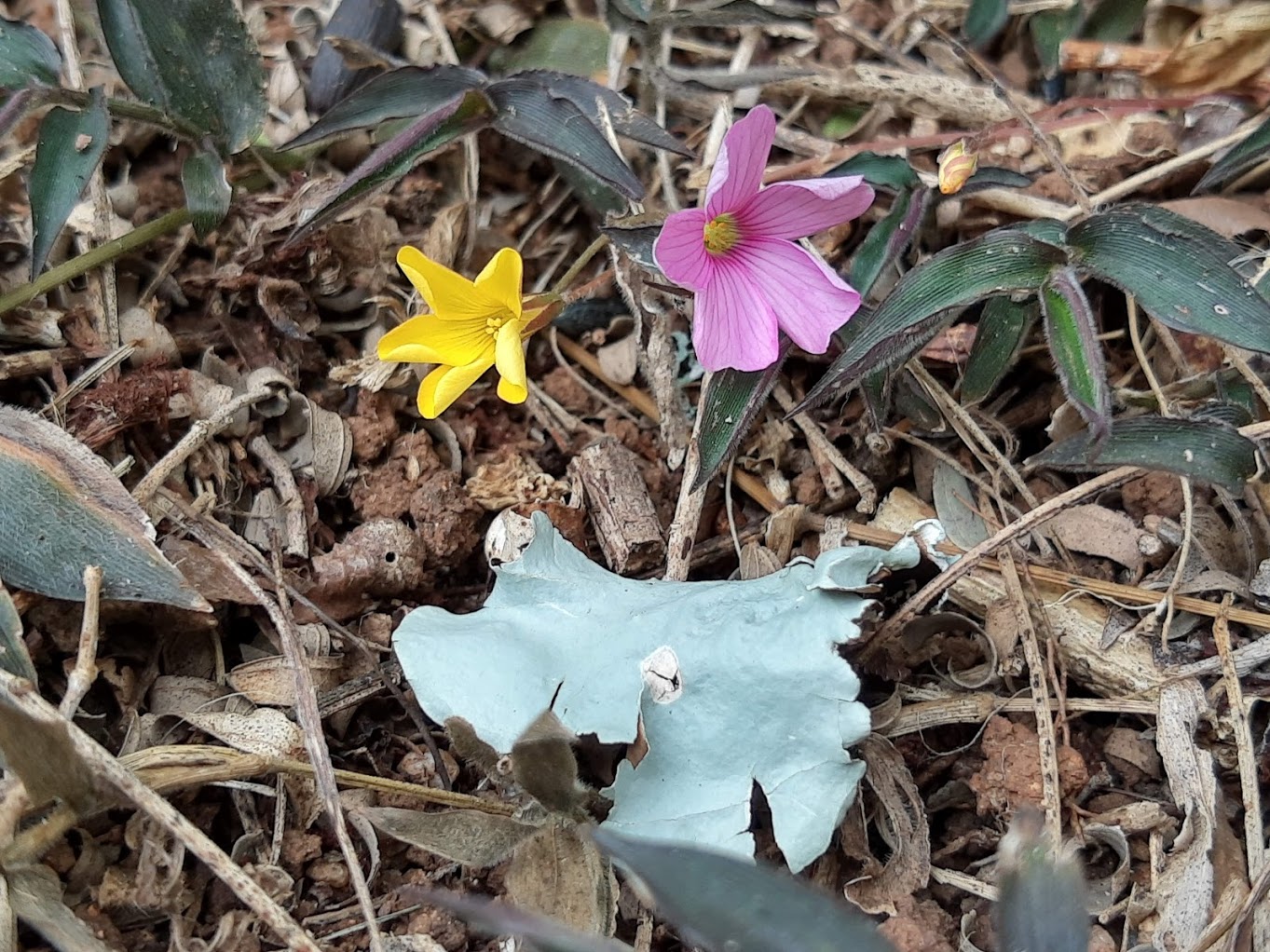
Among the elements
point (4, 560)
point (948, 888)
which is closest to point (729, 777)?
point (948, 888)

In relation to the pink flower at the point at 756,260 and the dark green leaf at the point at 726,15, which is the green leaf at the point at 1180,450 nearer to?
the pink flower at the point at 756,260

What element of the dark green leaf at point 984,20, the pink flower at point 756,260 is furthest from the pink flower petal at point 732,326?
the dark green leaf at point 984,20

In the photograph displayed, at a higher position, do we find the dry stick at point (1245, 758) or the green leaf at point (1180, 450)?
the green leaf at point (1180, 450)

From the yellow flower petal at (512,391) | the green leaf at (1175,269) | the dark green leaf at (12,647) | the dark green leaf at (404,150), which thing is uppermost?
the dark green leaf at (404,150)

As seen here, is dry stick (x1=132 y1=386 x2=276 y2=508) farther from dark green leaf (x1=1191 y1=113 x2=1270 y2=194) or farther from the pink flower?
dark green leaf (x1=1191 y1=113 x2=1270 y2=194)

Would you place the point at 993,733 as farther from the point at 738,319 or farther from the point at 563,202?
the point at 563,202

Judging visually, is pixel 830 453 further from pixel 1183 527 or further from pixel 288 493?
pixel 288 493

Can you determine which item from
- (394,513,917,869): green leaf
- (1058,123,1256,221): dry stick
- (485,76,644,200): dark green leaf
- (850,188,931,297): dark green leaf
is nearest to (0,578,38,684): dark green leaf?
(394,513,917,869): green leaf
